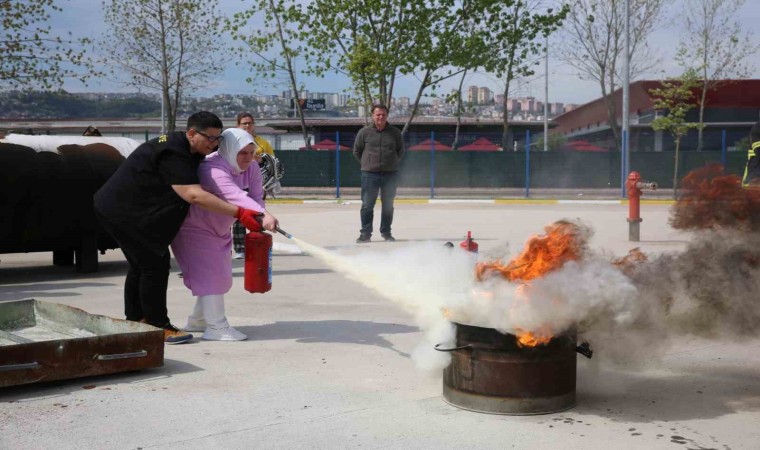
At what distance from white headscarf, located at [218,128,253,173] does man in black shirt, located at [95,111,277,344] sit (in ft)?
0.23

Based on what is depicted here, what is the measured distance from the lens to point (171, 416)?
485cm

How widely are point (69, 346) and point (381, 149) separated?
899 centimetres

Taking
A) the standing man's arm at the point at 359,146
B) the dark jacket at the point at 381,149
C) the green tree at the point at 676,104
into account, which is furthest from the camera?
the green tree at the point at 676,104

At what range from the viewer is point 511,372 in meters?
4.74

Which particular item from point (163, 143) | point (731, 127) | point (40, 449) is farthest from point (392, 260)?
point (731, 127)

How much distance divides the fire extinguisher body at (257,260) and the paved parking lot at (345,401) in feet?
1.69

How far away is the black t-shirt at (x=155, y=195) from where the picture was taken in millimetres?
6418

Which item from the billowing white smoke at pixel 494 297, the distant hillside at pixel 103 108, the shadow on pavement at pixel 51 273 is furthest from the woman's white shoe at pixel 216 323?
the distant hillside at pixel 103 108

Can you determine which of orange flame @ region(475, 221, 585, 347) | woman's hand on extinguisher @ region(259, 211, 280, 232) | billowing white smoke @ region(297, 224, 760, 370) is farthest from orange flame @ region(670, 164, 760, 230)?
woman's hand on extinguisher @ region(259, 211, 280, 232)

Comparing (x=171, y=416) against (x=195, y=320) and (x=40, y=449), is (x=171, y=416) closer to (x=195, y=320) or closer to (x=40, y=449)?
(x=40, y=449)

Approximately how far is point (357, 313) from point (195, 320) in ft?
5.27

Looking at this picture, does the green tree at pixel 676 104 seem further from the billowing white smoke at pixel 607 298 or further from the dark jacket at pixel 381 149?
the billowing white smoke at pixel 607 298

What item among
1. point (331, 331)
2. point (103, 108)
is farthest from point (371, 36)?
point (103, 108)

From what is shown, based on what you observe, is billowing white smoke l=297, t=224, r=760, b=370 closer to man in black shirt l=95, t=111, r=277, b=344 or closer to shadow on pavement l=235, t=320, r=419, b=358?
shadow on pavement l=235, t=320, r=419, b=358
